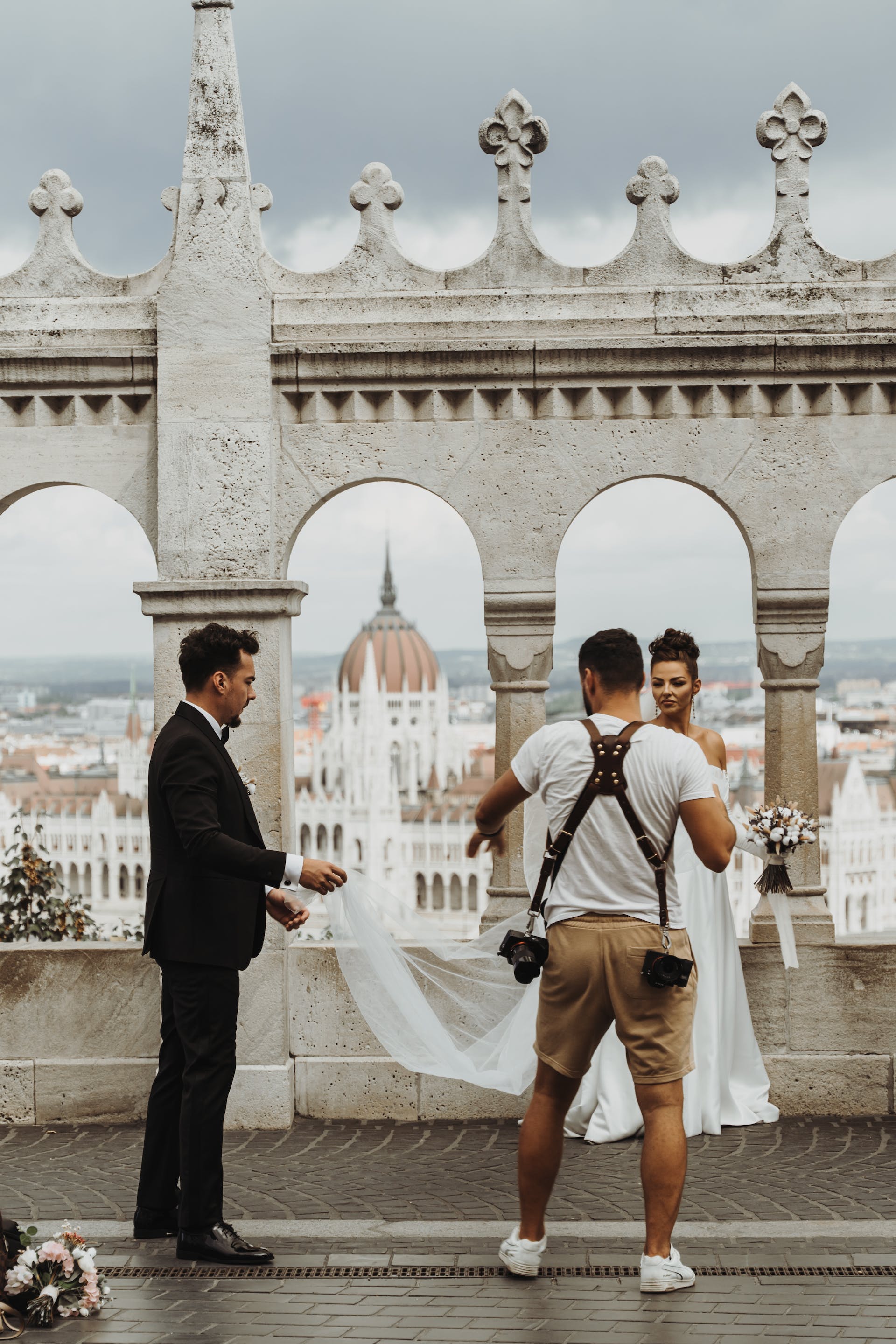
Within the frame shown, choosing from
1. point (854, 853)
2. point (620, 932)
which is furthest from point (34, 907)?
point (854, 853)

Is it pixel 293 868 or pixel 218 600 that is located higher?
pixel 218 600

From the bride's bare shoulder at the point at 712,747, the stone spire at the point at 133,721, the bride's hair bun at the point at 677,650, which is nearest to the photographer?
the bride's hair bun at the point at 677,650

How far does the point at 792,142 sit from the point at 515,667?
2461 millimetres

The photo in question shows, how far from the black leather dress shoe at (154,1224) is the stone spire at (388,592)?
142525 millimetres

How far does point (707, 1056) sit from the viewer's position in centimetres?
623

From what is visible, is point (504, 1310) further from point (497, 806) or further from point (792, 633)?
point (792, 633)

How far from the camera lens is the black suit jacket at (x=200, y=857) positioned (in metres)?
4.55

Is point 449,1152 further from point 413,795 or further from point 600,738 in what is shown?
point 413,795

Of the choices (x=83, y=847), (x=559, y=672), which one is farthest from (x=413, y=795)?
(x=83, y=847)

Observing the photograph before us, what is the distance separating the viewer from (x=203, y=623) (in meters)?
6.61

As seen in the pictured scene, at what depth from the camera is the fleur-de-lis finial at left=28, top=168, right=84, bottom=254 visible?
6.78m

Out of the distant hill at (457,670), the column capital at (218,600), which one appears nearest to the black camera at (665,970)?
the column capital at (218,600)

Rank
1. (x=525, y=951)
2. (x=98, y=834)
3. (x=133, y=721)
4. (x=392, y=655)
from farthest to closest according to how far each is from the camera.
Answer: (x=392, y=655) < (x=133, y=721) < (x=98, y=834) < (x=525, y=951)

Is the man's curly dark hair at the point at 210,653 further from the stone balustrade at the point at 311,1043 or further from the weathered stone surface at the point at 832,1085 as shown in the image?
the weathered stone surface at the point at 832,1085
